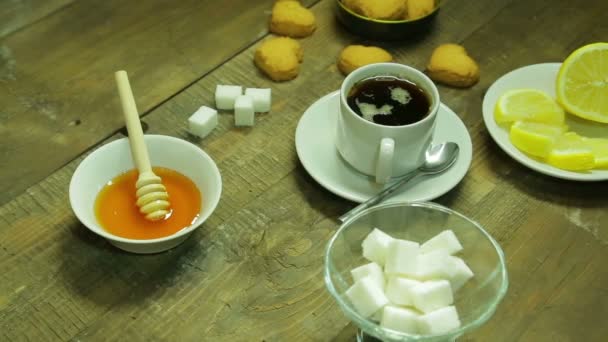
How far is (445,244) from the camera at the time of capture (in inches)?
37.3

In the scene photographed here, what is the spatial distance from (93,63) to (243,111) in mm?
344

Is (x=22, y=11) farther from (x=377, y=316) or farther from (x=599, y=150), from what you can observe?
(x=599, y=150)

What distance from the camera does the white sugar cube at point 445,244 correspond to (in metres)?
0.94

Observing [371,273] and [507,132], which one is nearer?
[371,273]

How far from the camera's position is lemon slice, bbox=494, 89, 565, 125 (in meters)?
1.23

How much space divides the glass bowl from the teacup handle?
0.11 meters

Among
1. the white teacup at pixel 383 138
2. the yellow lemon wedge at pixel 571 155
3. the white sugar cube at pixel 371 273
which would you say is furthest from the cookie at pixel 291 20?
the white sugar cube at pixel 371 273

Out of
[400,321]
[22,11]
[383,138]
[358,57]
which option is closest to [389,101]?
[383,138]

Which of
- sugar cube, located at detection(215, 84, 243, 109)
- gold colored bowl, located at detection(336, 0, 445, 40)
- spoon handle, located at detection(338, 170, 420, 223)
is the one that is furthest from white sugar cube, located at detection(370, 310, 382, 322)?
gold colored bowl, located at detection(336, 0, 445, 40)

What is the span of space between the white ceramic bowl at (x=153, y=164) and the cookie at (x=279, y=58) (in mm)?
308

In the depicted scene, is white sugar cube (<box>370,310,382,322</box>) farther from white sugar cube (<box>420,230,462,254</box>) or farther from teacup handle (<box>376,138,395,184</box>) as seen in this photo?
teacup handle (<box>376,138,395,184</box>)

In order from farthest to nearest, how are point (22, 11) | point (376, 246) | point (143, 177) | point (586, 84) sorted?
point (22, 11)
point (586, 84)
point (143, 177)
point (376, 246)

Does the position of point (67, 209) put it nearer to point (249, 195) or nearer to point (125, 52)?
point (249, 195)

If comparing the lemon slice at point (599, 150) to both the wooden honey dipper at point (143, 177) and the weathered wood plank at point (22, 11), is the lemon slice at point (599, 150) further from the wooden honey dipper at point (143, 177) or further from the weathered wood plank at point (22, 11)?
the weathered wood plank at point (22, 11)
